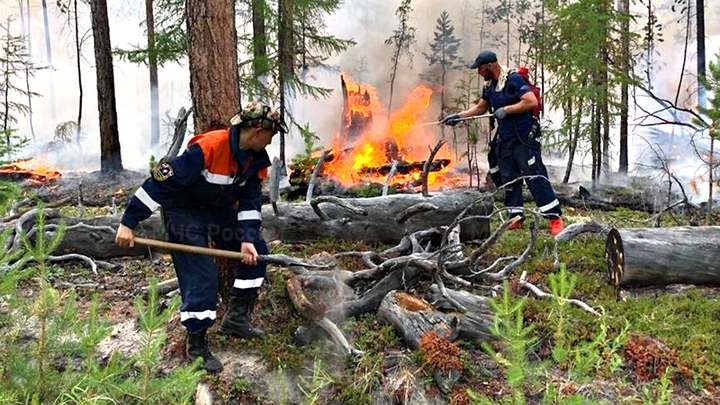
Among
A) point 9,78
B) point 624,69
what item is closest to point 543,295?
point 624,69

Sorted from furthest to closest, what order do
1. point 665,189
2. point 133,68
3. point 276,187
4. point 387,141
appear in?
point 133,68 → point 387,141 → point 665,189 → point 276,187

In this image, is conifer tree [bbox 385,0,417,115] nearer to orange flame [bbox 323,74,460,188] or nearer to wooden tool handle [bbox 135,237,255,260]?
orange flame [bbox 323,74,460,188]

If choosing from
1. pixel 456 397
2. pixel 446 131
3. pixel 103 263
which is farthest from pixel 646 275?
pixel 446 131

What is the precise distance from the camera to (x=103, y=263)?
5.50m

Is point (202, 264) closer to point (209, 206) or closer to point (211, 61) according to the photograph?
point (209, 206)

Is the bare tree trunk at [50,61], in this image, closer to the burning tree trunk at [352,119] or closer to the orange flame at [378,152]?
the orange flame at [378,152]

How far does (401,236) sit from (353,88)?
495 inches

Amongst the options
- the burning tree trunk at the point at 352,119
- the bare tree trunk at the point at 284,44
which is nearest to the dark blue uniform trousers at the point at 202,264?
the bare tree trunk at the point at 284,44

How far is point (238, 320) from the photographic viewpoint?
12.9 ft

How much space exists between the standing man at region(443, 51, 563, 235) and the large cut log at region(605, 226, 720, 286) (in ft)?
4.62

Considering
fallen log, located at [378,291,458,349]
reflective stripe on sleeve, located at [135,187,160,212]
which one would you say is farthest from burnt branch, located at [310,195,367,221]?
reflective stripe on sleeve, located at [135,187,160,212]

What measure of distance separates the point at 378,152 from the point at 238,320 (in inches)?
409

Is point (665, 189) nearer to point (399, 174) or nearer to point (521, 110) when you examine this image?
point (399, 174)

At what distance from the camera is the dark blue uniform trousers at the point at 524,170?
19.8 ft
